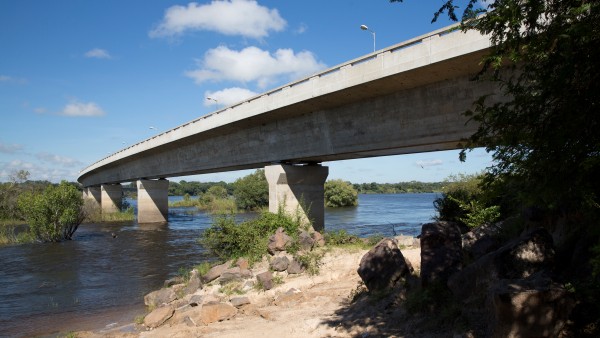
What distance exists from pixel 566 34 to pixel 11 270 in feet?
73.3

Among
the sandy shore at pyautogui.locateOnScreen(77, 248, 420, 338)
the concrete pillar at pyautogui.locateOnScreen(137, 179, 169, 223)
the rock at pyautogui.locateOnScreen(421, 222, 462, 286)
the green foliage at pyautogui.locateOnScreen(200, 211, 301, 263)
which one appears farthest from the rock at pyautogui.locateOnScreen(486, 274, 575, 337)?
the concrete pillar at pyautogui.locateOnScreen(137, 179, 169, 223)

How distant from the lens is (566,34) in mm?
3793

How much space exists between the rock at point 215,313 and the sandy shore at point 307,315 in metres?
0.19

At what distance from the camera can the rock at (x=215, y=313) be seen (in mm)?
9203

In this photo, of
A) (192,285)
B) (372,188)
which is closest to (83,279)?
(192,285)

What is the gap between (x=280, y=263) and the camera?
12.5 meters

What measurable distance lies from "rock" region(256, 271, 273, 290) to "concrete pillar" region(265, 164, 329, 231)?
823cm

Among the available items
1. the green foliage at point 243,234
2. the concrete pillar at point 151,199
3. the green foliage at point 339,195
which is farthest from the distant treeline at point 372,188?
the green foliage at point 243,234

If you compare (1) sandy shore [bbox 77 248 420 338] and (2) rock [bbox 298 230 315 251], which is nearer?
(1) sandy shore [bbox 77 248 420 338]

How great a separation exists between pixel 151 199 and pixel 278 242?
32.0 meters

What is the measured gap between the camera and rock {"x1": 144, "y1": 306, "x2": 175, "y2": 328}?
32.7 feet

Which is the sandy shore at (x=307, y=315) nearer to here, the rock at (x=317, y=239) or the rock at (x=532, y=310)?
the rock at (x=317, y=239)

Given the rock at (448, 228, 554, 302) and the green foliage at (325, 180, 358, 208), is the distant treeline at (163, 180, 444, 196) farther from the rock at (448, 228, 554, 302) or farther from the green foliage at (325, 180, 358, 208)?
the rock at (448, 228, 554, 302)

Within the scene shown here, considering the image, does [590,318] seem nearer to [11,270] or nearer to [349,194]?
[11,270]
